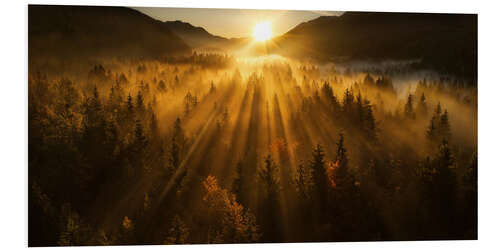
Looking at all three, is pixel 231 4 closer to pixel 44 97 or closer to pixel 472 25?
pixel 44 97

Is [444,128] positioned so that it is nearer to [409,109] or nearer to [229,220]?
[409,109]

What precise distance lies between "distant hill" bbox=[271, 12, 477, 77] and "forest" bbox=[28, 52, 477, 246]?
0.14 m

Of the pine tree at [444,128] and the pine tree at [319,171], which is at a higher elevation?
the pine tree at [444,128]

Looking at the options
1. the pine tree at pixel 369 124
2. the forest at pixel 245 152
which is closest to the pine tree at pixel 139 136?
the forest at pixel 245 152

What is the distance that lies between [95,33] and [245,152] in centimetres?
189

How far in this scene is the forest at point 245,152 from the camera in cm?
420

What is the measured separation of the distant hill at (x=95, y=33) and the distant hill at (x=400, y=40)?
122 centimetres

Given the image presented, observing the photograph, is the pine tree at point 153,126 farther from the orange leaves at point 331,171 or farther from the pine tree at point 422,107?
the pine tree at point 422,107

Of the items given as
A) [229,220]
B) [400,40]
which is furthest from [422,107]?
[229,220]

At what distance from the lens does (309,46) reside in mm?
4594

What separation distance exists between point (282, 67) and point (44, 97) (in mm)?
2337

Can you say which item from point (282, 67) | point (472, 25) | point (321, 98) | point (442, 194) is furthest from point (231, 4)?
point (442, 194)

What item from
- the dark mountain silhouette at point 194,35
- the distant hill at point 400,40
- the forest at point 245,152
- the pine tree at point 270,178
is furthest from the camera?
the distant hill at point 400,40

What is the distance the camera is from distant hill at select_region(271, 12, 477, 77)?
15.0ft
